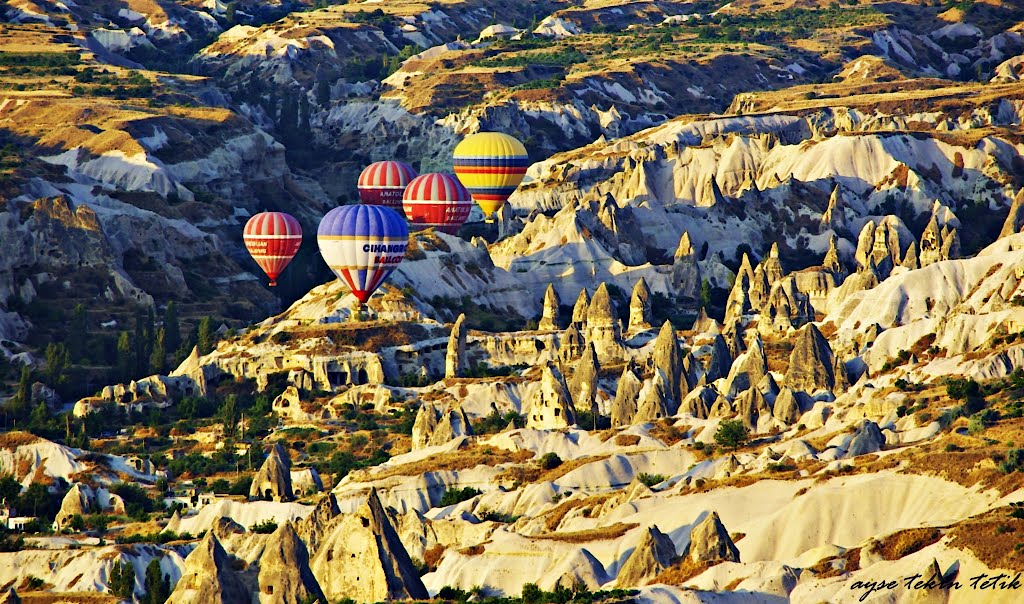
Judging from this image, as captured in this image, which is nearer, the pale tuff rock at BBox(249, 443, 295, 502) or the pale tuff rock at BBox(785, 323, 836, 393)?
the pale tuff rock at BBox(249, 443, 295, 502)

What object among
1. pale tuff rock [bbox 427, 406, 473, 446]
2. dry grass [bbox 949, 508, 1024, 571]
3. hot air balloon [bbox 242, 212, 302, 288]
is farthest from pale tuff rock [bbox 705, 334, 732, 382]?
dry grass [bbox 949, 508, 1024, 571]

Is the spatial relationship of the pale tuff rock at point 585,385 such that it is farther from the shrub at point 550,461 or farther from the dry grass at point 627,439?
the shrub at point 550,461

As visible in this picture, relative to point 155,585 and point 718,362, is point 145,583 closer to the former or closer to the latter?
point 155,585

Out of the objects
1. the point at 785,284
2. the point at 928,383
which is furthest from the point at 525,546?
the point at 785,284

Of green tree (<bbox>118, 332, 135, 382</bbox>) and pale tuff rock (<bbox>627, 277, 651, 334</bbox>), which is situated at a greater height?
green tree (<bbox>118, 332, 135, 382</bbox>)

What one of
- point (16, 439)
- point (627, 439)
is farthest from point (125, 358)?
point (627, 439)

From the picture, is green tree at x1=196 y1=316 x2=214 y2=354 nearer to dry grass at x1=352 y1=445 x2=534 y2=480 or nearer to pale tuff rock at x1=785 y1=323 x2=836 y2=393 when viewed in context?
dry grass at x1=352 y1=445 x2=534 y2=480

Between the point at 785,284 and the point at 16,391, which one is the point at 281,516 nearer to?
the point at 16,391
